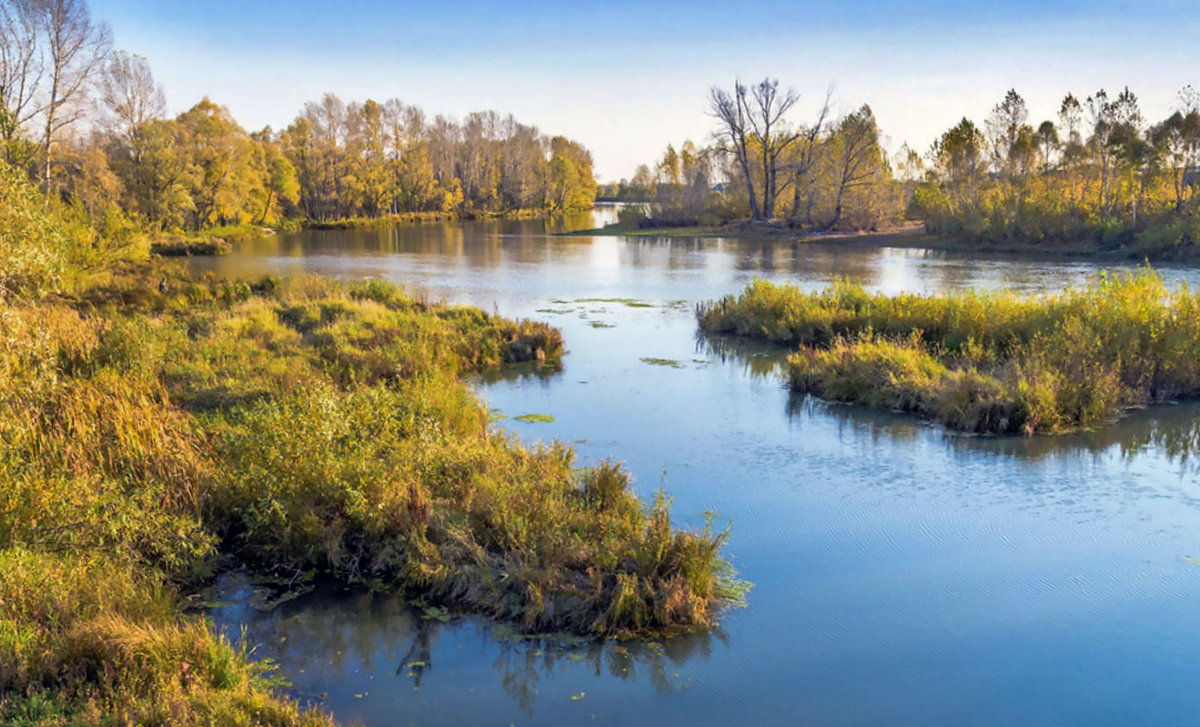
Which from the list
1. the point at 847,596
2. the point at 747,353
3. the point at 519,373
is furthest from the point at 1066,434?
the point at 519,373

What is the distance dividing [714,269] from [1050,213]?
1677cm

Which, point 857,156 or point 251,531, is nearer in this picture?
point 251,531

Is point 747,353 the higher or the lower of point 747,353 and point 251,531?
the higher

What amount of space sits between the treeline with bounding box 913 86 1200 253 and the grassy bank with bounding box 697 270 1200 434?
74.2 feet

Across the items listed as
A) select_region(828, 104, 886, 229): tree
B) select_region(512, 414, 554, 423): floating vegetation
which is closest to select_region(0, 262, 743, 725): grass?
select_region(512, 414, 554, 423): floating vegetation

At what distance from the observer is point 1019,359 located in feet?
43.3

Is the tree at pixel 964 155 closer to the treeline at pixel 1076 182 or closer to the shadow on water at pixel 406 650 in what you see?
the treeline at pixel 1076 182

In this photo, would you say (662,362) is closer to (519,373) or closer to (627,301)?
(519,373)

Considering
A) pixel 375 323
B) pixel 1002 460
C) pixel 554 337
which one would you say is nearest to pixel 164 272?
pixel 375 323

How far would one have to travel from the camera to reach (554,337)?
16.7 metres

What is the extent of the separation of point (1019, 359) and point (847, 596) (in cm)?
812

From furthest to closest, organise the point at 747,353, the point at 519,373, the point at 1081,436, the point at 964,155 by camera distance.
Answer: the point at 964,155 < the point at 747,353 < the point at 519,373 < the point at 1081,436

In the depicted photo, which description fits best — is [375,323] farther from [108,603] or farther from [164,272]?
[164,272]

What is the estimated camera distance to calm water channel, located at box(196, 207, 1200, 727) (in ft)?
17.8
